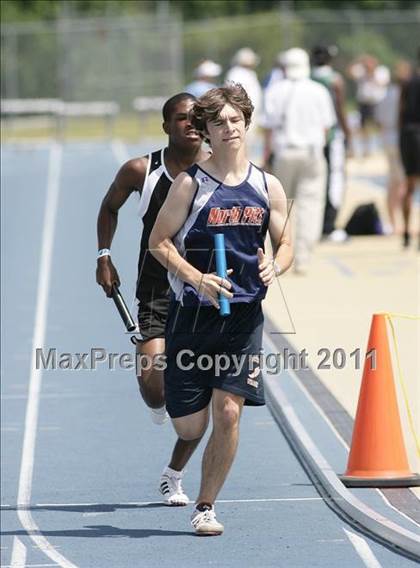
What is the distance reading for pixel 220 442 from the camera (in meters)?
6.79

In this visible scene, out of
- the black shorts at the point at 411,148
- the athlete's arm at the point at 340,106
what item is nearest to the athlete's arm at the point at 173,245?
the black shorts at the point at 411,148

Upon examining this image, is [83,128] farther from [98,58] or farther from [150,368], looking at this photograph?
[150,368]

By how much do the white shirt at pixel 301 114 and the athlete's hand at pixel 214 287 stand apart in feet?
30.7

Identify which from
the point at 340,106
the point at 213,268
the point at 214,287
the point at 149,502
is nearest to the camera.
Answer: the point at 214,287

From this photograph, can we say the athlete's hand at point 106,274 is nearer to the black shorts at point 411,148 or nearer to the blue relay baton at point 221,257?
the blue relay baton at point 221,257

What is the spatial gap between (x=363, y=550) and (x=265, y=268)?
4.21 ft

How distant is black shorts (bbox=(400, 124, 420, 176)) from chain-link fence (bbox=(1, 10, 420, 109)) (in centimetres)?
1991

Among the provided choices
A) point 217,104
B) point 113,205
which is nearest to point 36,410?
point 113,205

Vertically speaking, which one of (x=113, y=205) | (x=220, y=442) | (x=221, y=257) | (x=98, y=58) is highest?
(x=98, y=58)

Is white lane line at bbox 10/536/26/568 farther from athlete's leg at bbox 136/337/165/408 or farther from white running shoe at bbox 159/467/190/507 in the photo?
athlete's leg at bbox 136/337/165/408

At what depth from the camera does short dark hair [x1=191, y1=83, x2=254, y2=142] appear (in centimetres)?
654

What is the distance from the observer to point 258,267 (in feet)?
21.7

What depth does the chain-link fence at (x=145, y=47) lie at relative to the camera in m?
37.5

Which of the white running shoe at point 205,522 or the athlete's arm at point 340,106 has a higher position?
the athlete's arm at point 340,106
